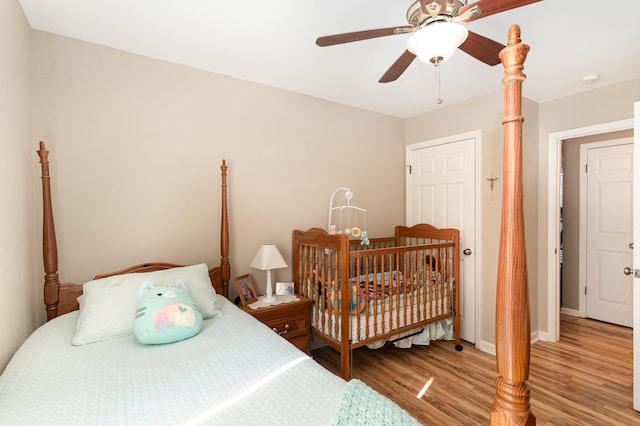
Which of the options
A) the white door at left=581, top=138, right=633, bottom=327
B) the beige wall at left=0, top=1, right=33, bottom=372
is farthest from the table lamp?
the white door at left=581, top=138, right=633, bottom=327

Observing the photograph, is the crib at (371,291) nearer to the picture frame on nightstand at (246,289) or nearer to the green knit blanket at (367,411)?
the picture frame on nightstand at (246,289)

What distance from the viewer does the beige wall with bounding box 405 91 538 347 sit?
2.91 meters

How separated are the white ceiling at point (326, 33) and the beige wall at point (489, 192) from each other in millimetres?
269

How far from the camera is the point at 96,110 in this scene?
2033mm

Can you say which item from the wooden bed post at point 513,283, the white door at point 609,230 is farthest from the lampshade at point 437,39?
the white door at point 609,230

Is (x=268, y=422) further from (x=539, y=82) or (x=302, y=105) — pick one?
(x=539, y=82)

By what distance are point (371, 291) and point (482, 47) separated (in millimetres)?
1813

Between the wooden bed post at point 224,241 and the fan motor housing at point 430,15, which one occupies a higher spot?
the fan motor housing at point 430,15

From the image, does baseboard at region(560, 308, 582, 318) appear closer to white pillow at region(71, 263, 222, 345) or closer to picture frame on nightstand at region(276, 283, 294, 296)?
picture frame on nightstand at region(276, 283, 294, 296)

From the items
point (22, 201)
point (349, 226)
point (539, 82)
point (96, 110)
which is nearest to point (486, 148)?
point (539, 82)

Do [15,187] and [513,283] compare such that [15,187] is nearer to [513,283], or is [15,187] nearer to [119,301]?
[119,301]

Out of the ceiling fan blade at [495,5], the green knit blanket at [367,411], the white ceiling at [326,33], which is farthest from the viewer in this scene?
the white ceiling at [326,33]

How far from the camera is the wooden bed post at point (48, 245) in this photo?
1745 mm

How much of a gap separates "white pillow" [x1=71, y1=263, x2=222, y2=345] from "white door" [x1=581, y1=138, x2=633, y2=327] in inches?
165
